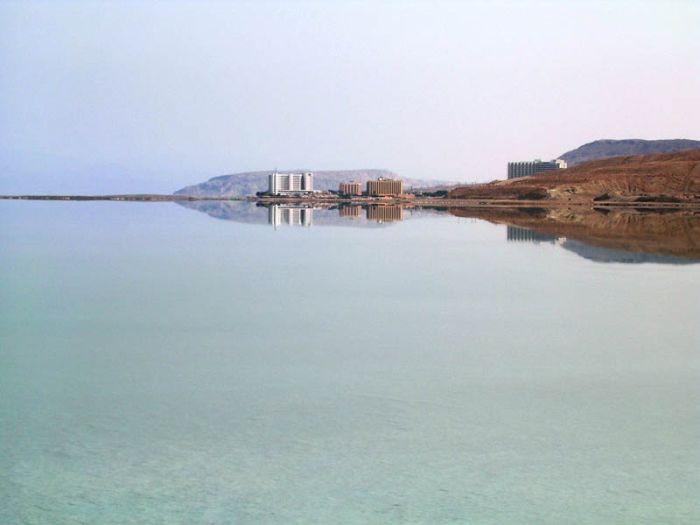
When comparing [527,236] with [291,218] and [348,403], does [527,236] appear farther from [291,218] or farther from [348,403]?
[348,403]

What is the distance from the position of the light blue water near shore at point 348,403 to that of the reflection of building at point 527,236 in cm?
1606

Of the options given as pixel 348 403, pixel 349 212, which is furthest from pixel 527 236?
pixel 349 212

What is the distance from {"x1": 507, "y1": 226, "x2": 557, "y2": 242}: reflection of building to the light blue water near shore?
16.1 m

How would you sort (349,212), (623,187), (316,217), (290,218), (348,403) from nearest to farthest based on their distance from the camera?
(348,403) → (290,218) → (316,217) → (349,212) → (623,187)

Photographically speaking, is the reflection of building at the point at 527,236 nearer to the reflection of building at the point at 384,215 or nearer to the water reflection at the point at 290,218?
the water reflection at the point at 290,218

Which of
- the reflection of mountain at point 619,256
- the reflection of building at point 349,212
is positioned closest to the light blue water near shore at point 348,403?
the reflection of mountain at point 619,256

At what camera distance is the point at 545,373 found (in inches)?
369

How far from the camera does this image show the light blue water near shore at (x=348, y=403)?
5.74 m

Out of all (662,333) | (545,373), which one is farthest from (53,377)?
(662,333)

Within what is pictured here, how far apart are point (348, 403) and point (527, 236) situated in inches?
1122

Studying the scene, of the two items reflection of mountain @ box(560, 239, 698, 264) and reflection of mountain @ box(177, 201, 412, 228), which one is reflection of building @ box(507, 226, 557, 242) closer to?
reflection of mountain @ box(560, 239, 698, 264)

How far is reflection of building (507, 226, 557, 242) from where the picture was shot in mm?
33219

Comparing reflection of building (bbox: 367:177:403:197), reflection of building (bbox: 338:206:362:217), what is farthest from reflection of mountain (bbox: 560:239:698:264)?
reflection of building (bbox: 367:177:403:197)

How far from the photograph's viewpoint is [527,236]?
117 ft
